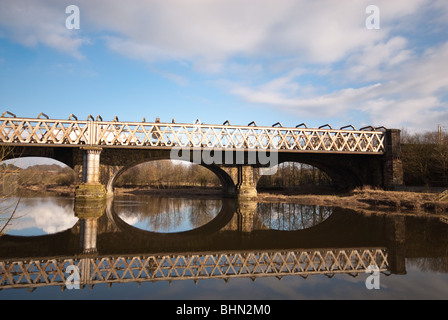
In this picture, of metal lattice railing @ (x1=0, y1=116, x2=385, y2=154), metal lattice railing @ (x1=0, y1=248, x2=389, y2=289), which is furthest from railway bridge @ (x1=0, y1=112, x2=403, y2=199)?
metal lattice railing @ (x1=0, y1=248, x2=389, y2=289)

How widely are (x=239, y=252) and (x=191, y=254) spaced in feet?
4.57

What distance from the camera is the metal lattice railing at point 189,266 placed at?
20.3ft

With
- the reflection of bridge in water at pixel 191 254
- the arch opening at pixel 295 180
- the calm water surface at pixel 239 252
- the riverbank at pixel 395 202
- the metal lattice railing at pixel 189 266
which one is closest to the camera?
the calm water surface at pixel 239 252

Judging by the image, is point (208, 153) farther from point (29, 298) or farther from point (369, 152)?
point (29, 298)

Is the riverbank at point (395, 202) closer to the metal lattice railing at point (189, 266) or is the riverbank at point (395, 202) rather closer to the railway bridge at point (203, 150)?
the railway bridge at point (203, 150)

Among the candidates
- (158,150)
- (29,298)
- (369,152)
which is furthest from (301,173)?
(29,298)

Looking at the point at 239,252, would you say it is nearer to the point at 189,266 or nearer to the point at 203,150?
the point at 189,266

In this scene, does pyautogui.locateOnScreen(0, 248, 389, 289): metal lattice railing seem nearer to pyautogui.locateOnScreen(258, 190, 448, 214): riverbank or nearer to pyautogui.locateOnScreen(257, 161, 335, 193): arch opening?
pyautogui.locateOnScreen(258, 190, 448, 214): riverbank

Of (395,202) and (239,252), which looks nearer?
(239,252)

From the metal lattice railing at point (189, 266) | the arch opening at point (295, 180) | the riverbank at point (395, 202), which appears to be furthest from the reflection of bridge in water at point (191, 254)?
the arch opening at point (295, 180)

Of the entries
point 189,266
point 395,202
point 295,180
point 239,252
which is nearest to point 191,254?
point 189,266

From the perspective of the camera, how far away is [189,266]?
283 inches

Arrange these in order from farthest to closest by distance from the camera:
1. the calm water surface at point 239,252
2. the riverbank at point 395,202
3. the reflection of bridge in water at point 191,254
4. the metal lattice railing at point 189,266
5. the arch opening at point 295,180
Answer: the arch opening at point 295,180 → the riverbank at point 395,202 → the reflection of bridge in water at point 191,254 → the metal lattice railing at point 189,266 → the calm water surface at point 239,252
